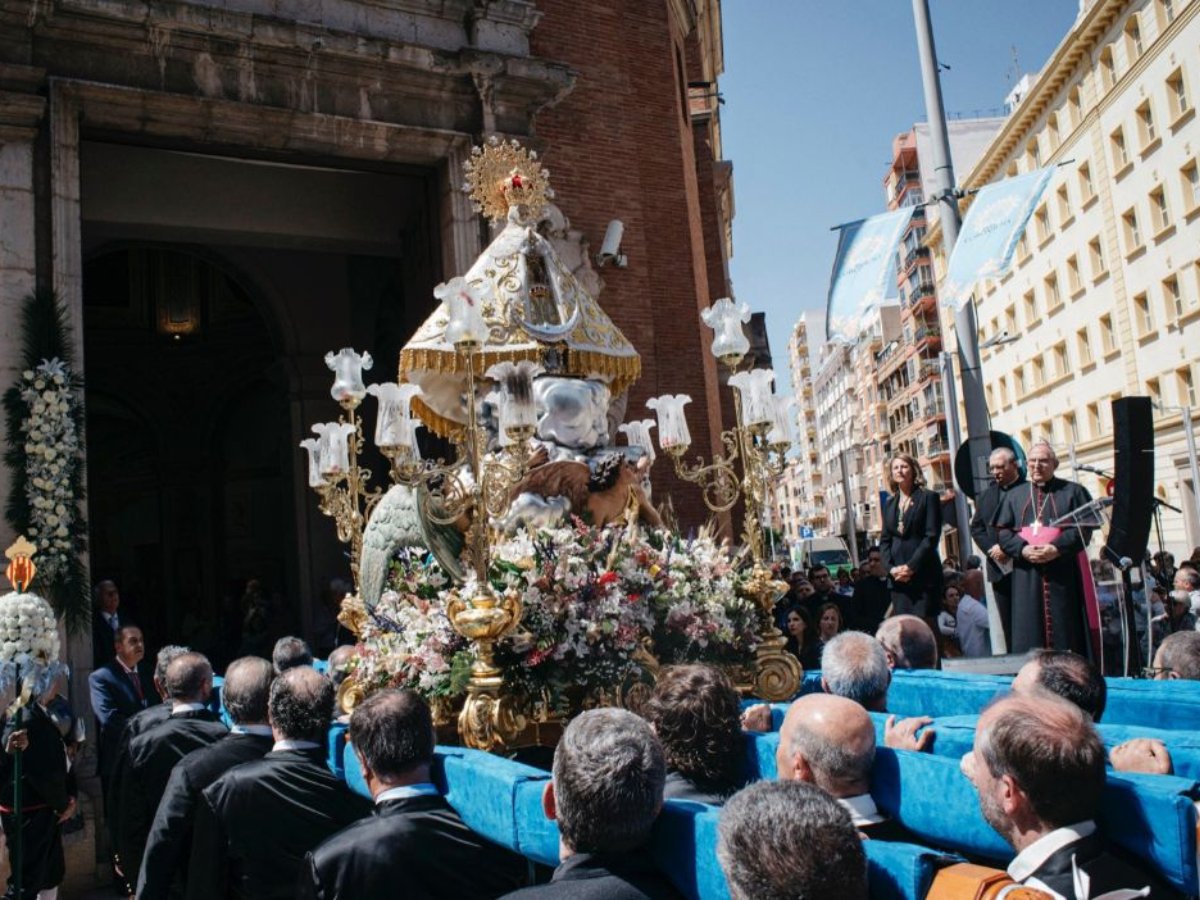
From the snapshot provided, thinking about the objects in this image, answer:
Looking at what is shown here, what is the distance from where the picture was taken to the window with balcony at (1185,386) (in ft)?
86.4

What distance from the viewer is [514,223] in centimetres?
673

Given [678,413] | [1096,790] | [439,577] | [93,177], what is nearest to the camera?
[1096,790]

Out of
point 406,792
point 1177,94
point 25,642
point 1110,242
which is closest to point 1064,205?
point 1110,242

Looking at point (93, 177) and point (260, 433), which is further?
point (260, 433)

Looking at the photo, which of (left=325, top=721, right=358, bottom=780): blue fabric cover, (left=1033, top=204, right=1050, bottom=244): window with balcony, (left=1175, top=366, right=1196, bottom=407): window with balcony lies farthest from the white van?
(left=325, top=721, right=358, bottom=780): blue fabric cover

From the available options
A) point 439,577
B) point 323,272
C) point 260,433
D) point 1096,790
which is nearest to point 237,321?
point 260,433

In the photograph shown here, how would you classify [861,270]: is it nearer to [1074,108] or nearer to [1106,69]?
[1106,69]

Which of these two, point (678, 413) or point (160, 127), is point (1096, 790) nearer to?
point (678, 413)

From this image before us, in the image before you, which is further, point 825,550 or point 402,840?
point 825,550

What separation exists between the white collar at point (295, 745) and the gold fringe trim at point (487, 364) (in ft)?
8.58

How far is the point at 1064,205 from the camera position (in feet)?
109

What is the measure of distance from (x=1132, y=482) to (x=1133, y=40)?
2769 cm

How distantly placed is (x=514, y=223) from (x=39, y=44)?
4.95 meters

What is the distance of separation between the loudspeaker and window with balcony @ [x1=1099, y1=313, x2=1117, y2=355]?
2796 centimetres
